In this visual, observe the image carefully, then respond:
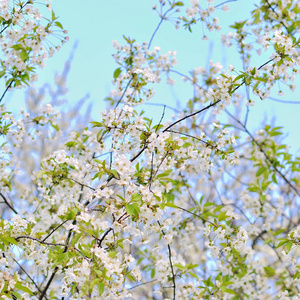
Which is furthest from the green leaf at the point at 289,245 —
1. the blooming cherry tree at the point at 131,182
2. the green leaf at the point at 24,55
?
the green leaf at the point at 24,55

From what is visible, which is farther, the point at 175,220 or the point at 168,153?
the point at 175,220

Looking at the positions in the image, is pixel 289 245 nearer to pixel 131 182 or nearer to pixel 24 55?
pixel 131 182

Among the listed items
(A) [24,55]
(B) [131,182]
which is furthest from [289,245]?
(A) [24,55]

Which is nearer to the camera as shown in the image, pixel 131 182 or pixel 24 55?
pixel 131 182

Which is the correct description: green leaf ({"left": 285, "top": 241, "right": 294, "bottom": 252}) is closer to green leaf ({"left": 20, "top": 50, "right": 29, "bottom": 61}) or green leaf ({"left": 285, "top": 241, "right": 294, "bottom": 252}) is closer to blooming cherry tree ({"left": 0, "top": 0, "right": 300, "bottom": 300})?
blooming cherry tree ({"left": 0, "top": 0, "right": 300, "bottom": 300})

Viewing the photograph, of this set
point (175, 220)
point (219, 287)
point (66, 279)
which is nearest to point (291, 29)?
point (175, 220)

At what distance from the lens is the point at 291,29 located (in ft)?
12.6

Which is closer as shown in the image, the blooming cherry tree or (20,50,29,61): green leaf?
the blooming cherry tree

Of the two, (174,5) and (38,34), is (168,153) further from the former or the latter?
(174,5)

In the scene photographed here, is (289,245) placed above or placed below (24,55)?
below

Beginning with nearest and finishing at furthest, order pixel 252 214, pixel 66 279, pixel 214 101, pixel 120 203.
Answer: pixel 120 203
pixel 66 279
pixel 214 101
pixel 252 214

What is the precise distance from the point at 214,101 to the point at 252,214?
224 centimetres

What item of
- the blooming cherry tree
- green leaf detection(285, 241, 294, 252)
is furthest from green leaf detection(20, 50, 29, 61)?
green leaf detection(285, 241, 294, 252)

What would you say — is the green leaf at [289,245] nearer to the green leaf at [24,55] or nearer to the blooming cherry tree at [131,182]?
the blooming cherry tree at [131,182]
